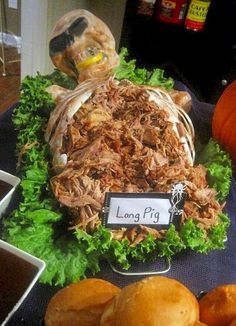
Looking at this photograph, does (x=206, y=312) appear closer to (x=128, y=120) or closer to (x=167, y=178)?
(x=167, y=178)

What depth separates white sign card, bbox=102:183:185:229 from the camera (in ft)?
3.63

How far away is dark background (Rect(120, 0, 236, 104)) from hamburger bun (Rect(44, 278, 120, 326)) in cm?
220

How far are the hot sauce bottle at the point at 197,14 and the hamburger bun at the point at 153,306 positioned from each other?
2.21 meters

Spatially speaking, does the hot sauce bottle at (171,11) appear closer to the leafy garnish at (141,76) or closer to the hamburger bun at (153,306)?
the leafy garnish at (141,76)

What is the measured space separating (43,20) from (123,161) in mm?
1657

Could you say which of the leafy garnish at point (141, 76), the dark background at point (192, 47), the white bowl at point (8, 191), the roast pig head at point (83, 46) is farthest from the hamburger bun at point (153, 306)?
the dark background at point (192, 47)

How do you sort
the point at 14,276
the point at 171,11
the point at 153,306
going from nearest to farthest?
the point at 153,306, the point at 14,276, the point at 171,11

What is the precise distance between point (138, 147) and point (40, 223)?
1.11ft

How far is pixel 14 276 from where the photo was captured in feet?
2.95

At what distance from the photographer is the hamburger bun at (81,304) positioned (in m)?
0.74

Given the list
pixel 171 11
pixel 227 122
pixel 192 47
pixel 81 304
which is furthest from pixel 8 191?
pixel 192 47

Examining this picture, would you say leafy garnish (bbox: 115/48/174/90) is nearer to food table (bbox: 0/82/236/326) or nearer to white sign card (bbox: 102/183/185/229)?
food table (bbox: 0/82/236/326)

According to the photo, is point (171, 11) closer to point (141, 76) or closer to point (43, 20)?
point (43, 20)

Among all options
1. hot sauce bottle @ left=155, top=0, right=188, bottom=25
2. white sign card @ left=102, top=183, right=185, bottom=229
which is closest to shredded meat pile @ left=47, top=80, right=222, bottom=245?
white sign card @ left=102, top=183, right=185, bottom=229
